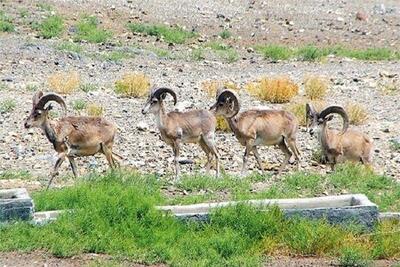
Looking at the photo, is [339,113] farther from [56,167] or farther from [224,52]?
[224,52]

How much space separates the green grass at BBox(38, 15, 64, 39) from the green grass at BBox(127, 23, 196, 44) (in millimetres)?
2486

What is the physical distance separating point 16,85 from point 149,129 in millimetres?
5463

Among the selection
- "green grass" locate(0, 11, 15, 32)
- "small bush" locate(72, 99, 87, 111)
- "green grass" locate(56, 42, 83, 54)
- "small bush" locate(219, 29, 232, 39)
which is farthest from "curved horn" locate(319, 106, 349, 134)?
"small bush" locate(219, 29, 232, 39)

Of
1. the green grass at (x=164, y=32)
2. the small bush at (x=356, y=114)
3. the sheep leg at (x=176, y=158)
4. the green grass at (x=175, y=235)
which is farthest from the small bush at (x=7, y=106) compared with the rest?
the green grass at (x=164, y=32)

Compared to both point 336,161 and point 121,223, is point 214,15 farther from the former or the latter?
point 121,223

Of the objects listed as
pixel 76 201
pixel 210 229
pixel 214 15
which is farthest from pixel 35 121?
pixel 214 15

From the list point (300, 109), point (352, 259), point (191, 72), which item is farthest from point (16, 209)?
point (191, 72)

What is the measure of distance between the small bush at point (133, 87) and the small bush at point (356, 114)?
4.64 m

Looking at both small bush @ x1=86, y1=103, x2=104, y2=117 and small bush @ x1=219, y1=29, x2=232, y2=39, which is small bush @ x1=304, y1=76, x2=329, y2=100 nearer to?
small bush @ x1=86, y1=103, x2=104, y2=117

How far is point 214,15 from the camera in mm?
35594

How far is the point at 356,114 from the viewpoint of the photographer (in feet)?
65.5

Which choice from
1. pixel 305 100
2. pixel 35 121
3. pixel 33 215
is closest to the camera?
pixel 33 215

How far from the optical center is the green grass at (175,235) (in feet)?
34.9

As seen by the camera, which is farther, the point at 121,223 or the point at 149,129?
the point at 149,129
